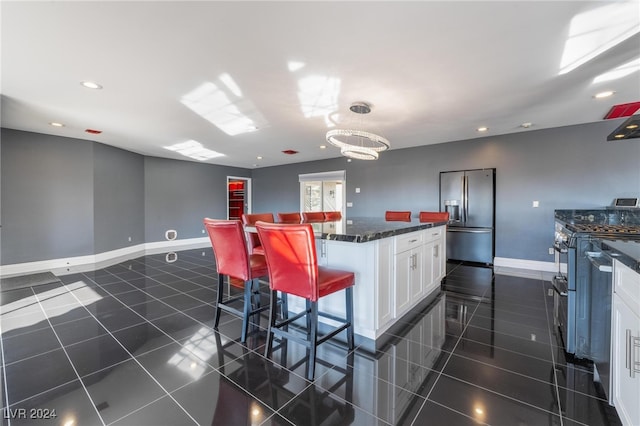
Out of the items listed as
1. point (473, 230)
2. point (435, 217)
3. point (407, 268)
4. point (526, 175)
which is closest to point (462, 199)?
point (473, 230)

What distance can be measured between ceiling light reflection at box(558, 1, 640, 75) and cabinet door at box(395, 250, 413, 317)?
2126 mm

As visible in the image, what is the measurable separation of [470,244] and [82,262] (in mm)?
→ 7552

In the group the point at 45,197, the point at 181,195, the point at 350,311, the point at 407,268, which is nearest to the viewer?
the point at 350,311

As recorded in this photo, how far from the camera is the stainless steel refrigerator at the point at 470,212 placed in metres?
5.11

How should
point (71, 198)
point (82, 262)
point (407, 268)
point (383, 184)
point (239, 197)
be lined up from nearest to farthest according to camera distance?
point (407, 268)
point (71, 198)
point (82, 262)
point (383, 184)
point (239, 197)

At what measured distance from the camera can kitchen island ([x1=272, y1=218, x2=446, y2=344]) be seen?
2.18m

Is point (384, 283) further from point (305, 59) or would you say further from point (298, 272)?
point (305, 59)

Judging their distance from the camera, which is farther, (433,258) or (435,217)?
(435,217)

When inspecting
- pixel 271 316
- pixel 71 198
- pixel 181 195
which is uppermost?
pixel 181 195

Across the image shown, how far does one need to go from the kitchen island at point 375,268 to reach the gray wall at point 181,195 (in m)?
5.92

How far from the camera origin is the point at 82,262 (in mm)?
5160

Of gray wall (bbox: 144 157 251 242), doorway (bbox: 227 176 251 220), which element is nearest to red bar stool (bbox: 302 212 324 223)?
gray wall (bbox: 144 157 251 242)

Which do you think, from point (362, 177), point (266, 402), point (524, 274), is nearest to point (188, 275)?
point (266, 402)

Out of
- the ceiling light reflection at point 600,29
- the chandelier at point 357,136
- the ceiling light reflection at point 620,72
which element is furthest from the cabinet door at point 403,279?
the ceiling light reflection at point 620,72
